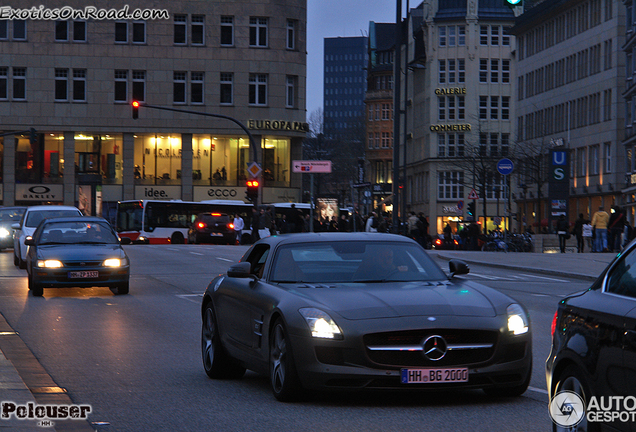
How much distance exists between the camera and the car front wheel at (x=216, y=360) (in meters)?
9.18

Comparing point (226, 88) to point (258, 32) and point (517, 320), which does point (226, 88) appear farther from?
point (517, 320)

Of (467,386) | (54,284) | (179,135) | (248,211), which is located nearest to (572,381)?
(467,386)

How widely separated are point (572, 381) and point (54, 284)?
14.7 m

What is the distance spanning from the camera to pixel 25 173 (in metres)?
70.4

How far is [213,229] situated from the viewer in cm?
5494

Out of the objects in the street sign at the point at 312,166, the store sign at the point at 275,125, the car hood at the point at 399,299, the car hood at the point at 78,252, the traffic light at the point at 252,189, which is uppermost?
Answer: the store sign at the point at 275,125

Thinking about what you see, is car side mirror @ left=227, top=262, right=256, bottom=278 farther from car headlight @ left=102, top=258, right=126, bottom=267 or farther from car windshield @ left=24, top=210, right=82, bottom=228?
car windshield @ left=24, top=210, right=82, bottom=228

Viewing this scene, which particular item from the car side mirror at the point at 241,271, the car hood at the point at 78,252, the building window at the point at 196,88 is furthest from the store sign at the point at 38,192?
the car side mirror at the point at 241,271

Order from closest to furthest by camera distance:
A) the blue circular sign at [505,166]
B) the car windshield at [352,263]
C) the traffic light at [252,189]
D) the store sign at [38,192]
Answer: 1. the car windshield at [352,263]
2. the blue circular sign at [505,166]
3. the traffic light at [252,189]
4. the store sign at [38,192]

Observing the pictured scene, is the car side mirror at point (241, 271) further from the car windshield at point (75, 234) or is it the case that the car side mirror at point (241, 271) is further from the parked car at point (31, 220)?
the parked car at point (31, 220)

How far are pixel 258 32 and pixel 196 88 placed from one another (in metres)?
5.70

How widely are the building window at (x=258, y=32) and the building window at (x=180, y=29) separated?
4.46 m

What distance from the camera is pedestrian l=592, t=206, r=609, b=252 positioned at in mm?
39291

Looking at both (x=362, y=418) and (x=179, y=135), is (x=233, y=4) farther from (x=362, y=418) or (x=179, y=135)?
(x=362, y=418)
